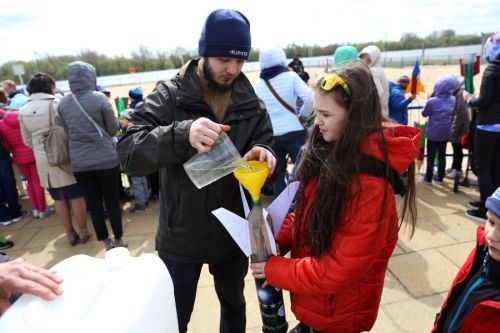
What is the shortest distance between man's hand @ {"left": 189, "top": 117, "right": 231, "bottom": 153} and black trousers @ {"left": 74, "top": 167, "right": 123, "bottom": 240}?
257cm

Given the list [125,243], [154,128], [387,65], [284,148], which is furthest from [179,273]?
[387,65]

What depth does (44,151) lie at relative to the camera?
4.25m

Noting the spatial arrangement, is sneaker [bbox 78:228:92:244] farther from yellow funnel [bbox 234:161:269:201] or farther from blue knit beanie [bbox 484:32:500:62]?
blue knit beanie [bbox 484:32:500:62]

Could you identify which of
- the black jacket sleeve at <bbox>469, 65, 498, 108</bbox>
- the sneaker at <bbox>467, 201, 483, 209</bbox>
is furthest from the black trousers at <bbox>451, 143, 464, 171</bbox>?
the black jacket sleeve at <bbox>469, 65, 498, 108</bbox>

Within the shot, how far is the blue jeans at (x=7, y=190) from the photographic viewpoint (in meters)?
5.06

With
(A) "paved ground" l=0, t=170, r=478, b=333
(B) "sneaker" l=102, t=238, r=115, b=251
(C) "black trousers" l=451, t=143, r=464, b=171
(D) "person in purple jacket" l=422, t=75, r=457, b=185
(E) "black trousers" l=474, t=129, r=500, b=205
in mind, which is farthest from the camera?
(C) "black trousers" l=451, t=143, r=464, b=171

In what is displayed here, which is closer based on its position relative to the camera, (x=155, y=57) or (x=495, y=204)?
(x=495, y=204)

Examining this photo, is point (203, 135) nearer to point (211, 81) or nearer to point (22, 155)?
point (211, 81)

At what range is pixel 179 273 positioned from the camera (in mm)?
1853

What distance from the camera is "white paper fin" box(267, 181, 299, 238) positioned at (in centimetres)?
154

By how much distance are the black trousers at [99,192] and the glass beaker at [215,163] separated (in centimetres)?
238

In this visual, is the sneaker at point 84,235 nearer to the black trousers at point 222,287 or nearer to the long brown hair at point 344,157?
the black trousers at point 222,287

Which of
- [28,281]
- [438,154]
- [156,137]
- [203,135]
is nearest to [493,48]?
[438,154]

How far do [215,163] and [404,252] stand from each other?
110 inches
